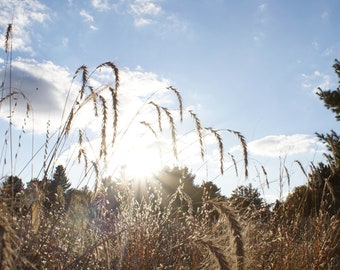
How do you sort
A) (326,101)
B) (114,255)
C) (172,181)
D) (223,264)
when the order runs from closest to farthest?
1. (223,264)
2. (114,255)
3. (326,101)
4. (172,181)

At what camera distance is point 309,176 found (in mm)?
4230

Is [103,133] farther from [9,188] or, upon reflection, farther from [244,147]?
[244,147]

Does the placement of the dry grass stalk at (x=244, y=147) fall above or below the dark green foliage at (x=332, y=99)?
below

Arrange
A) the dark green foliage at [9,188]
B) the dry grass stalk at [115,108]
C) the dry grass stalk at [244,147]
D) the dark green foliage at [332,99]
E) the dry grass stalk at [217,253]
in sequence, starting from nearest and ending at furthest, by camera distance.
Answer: the dry grass stalk at [217,253], the dark green foliage at [9,188], the dry grass stalk at [115,108], the dry grass stalk at [244,147], the dark green foliage at [332,99]

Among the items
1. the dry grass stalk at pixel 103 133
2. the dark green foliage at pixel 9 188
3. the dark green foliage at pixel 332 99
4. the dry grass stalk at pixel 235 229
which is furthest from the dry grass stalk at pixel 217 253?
the dark green foliage at pixel 332 99

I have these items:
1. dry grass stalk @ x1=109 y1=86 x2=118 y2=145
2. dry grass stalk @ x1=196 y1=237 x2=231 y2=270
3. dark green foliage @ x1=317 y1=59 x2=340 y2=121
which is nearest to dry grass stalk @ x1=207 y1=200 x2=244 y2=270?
dry grass stalk @ x1=196 y1=237 x2=231 y2=270

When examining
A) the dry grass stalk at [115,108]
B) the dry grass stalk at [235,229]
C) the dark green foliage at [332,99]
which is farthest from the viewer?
the dark green foliage at [332,99]

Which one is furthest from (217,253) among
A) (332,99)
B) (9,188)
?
(332,99)

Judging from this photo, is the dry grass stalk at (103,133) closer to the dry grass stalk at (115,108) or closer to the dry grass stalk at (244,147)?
the dry grass stalk at (115,108)

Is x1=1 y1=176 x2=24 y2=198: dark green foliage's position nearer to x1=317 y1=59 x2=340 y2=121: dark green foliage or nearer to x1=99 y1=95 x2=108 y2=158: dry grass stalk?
x1=99 y1=95 x2=108 y2=158: dry grass stalk

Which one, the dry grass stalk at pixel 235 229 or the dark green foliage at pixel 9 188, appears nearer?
the dry grass stalk at pixel 235 229

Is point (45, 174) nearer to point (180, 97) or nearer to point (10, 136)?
point (10, 136)

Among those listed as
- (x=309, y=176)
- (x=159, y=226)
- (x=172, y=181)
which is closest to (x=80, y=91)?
(x=159, y=226)

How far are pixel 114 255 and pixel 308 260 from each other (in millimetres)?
1695
